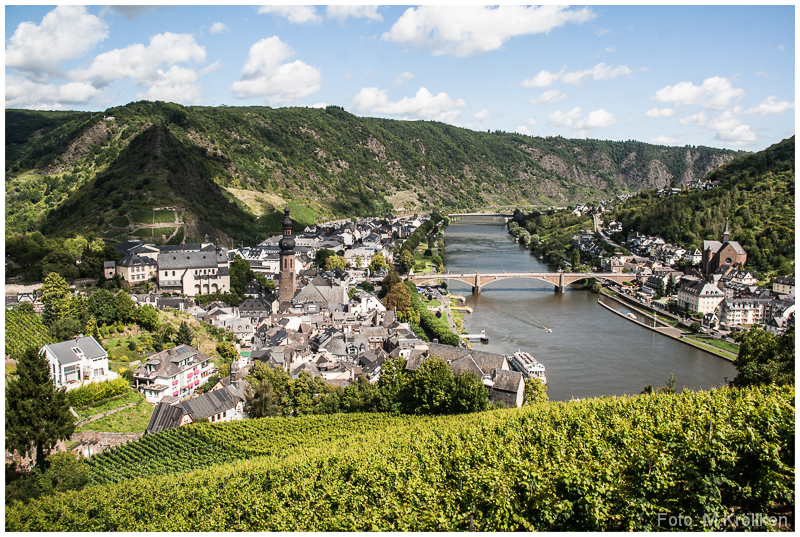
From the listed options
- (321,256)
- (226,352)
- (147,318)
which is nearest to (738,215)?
(321,256)

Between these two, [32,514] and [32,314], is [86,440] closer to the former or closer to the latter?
[32,514]

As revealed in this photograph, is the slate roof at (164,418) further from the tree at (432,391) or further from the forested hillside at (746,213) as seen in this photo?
the forested hillside at (746,213)

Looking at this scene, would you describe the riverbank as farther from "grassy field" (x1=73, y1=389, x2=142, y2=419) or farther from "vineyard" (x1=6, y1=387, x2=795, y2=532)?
"grassy field" (x1=73, y1=389, x2=142, y2=419)

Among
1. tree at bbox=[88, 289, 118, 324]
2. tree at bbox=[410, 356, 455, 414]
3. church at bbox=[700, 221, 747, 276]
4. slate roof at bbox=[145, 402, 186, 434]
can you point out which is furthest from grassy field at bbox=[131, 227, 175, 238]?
church at bbox=[700, 221, 747, 276]

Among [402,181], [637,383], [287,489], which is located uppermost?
[402,181]

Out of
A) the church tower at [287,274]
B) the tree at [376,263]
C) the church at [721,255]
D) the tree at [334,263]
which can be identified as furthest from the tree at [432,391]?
the church at [721,255]

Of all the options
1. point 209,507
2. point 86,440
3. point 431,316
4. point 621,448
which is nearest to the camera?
point 209,507

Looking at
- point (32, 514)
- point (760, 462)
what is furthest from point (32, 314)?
point (760, 462)
